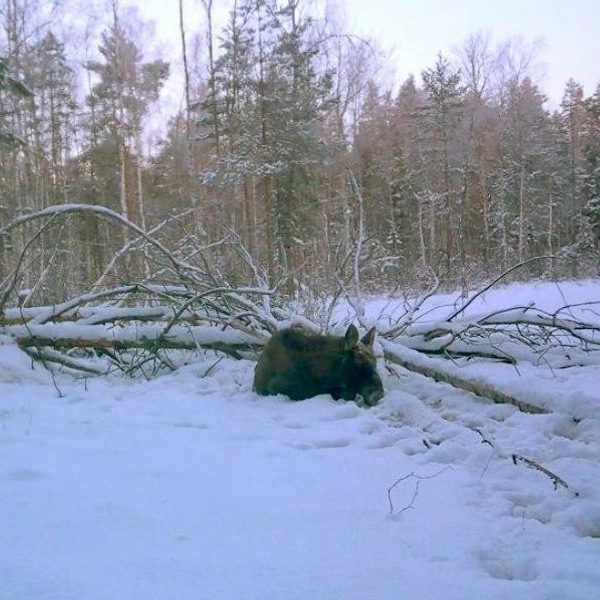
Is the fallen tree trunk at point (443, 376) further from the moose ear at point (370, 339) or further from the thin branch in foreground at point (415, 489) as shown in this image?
the thin branch in foreground at point (415, 489)

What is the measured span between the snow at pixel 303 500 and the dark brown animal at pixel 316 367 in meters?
0.34

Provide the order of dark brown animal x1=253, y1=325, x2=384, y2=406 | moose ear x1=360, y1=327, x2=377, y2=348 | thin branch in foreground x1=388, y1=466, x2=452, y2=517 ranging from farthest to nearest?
moose ear x1=360, y1=327, x2=377, y2=348 → dark brown animal x1=253, y1=325, x2=384, y2=406 → thin branch in foreground x1=388, y1=466, x2=452, y2=517

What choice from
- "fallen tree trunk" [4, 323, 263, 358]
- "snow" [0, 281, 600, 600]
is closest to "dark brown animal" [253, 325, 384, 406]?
"snow" [0, 281, 600, 600]

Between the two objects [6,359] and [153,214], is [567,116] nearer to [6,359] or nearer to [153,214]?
[153,214]

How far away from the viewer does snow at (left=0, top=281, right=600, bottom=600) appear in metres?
1.83

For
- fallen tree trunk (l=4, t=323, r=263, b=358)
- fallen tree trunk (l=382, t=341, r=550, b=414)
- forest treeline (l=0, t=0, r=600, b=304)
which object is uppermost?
forest treeline (l=0, t=0, r=600, b=304)

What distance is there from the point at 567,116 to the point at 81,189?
3456cm

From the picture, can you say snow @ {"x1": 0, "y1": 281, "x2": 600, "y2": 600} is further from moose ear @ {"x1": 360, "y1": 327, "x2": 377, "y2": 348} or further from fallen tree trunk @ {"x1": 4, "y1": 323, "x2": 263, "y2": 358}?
fallen tree trunk @ {"x1": 4, "y1": 323, "x2": 263, "y2": 358}

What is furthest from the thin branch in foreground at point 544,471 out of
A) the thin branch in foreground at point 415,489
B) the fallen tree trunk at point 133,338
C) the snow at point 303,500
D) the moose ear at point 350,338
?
the fallen tree trunk at point 133,338

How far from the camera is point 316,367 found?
5.00 m

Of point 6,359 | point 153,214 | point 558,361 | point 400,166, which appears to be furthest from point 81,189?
point 558,361

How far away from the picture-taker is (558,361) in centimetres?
570

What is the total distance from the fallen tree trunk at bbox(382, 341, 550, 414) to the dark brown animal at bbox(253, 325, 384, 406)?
357 millimetres

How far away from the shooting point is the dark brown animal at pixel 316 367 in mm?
4816
